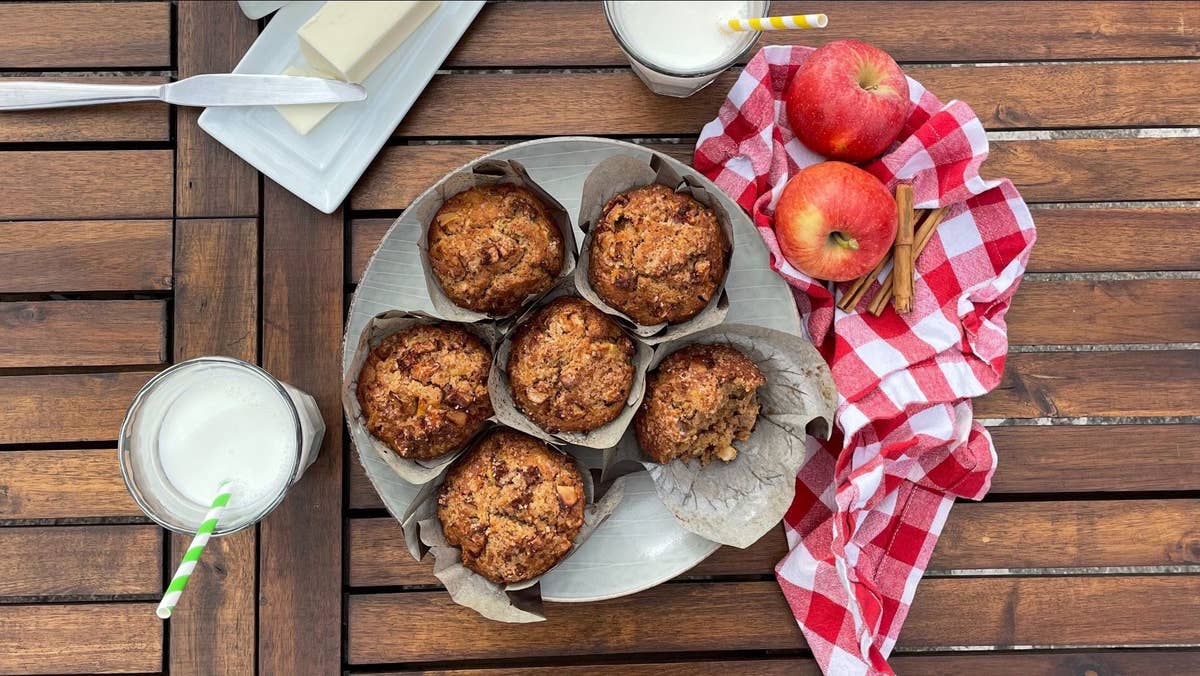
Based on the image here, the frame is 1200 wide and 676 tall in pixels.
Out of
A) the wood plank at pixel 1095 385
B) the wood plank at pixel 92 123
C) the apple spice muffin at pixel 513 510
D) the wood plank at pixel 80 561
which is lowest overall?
the wood plank at pixel 80 561

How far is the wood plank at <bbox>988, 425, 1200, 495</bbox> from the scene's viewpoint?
5.43 ft

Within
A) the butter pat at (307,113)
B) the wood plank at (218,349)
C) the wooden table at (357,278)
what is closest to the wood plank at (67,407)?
the wooden table at (357,278)

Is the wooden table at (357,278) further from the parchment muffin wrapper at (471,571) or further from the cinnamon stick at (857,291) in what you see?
the cinnamon stick at (857,291)

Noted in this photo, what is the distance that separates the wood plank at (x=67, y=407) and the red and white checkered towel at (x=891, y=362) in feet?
3.91

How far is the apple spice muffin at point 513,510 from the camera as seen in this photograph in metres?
1.36

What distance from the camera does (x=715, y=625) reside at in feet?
5.28

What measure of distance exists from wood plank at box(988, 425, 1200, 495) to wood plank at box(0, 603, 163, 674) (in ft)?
5.48

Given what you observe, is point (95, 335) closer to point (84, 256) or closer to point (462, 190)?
point (84, 256)

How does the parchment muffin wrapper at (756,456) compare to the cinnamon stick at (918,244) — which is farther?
the cinnamon stick at (918,244)

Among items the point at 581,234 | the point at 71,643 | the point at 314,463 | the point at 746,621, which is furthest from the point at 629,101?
the point at 71,643

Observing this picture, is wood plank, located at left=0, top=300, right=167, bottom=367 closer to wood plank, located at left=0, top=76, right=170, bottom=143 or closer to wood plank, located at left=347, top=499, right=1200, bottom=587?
wood plank, located at left=0, top=76, right=170, bottom=143

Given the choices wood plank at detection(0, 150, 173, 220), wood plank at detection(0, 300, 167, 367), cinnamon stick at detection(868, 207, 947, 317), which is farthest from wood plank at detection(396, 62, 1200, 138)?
wood plank at detection(0, 300, 167, 367)

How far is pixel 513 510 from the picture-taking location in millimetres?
1359

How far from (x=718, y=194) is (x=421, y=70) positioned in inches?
24.1
